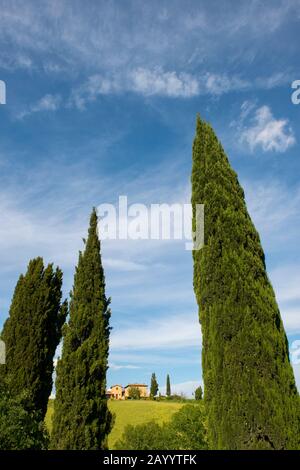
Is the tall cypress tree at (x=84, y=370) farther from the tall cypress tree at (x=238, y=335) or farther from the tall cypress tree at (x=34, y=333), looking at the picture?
the tall cypress tree at (x=238, y=335)

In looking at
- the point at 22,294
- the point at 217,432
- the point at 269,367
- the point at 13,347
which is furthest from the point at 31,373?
the point at 269,367

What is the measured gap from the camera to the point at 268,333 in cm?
1116

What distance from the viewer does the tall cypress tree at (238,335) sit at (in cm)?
1044

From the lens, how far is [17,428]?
14766 mm

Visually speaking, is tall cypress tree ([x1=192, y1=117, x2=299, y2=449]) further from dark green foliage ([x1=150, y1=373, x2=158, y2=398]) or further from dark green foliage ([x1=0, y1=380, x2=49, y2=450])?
dark green foliage ([x1=150, y1=373, x2=158, y2=398])

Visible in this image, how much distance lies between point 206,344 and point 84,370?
23.9 feet

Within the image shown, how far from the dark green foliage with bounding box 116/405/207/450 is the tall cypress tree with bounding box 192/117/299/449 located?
18674 millimetres

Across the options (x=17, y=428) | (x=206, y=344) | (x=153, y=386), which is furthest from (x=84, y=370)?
(x=153, y=386)

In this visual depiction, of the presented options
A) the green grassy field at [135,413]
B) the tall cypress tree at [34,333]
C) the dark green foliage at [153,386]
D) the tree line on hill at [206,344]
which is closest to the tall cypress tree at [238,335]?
the tree line on hill at [206,344]

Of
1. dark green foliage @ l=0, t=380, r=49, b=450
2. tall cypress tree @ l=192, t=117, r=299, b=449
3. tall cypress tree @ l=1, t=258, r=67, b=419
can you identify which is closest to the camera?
tall cypress tree @ l=192, t=117, r=299, b=449

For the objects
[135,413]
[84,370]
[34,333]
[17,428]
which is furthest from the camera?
[135,413]

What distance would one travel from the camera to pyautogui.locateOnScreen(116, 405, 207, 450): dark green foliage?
27.9m

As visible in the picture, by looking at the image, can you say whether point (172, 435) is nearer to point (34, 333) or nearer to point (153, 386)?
point (34, 333)

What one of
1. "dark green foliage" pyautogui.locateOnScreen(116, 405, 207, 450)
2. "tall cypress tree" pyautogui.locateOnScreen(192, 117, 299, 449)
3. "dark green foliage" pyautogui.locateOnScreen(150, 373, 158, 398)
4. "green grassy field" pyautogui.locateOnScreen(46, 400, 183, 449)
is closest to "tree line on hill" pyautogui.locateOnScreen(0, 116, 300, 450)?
"tall cypress tree" pyautogui.locateOnScreen(192, 117, 299, 449)
